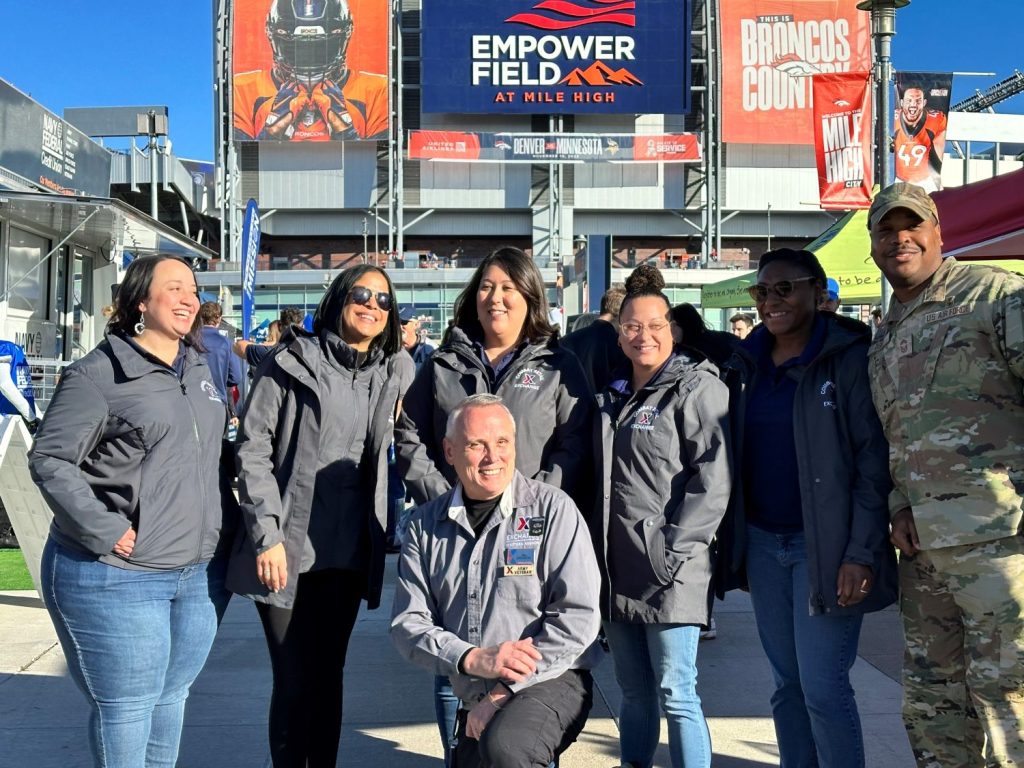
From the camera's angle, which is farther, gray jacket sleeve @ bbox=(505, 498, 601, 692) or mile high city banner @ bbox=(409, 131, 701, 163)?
mile high city banner @ bbox=(409, 131, 701, 163)

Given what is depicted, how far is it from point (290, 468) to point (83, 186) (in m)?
13.4

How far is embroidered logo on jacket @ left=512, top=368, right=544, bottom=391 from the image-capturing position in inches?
137

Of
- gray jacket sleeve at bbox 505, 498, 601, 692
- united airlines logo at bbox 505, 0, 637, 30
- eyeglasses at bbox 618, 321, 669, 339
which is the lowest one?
gray jacket sleeve at bbox 505, 498, 601, 692

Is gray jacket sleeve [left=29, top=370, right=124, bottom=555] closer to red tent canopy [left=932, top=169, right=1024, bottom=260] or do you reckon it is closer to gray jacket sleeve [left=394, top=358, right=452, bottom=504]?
gray jacket sleeve [left=394, top=358, right=452, bottom=504]

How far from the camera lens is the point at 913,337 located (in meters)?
3.02

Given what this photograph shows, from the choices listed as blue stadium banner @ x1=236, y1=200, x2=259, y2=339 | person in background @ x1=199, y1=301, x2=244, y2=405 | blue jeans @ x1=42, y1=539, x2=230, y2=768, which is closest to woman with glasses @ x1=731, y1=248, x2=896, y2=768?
blue jeans @ x1=42, y1=539, x2=230, y2=768

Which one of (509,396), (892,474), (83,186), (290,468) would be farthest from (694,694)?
(83,186)

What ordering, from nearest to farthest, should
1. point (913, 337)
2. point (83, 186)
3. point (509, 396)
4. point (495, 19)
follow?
point (913, 337) < point (509, 396) < point (83, 186) < point (495, 19)

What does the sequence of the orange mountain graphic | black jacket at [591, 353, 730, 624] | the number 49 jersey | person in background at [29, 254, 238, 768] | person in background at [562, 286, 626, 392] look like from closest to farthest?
person in background at [29, 254, 238, 768] → black jacket at [591, 353, 730, 624] → person in background at [562, 286, 626, 392] → the number 49 jersey → the orange mountain graphic

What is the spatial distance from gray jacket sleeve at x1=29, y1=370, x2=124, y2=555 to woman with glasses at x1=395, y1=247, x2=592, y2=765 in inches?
40.9

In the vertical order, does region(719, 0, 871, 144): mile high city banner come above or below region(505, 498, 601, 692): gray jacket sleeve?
above

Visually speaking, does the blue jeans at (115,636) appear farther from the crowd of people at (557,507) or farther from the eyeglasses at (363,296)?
the eyeglasses at (363,296)

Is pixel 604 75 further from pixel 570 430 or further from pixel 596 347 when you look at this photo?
pixel 570 430

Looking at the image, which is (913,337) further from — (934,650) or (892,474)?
(934,650)
